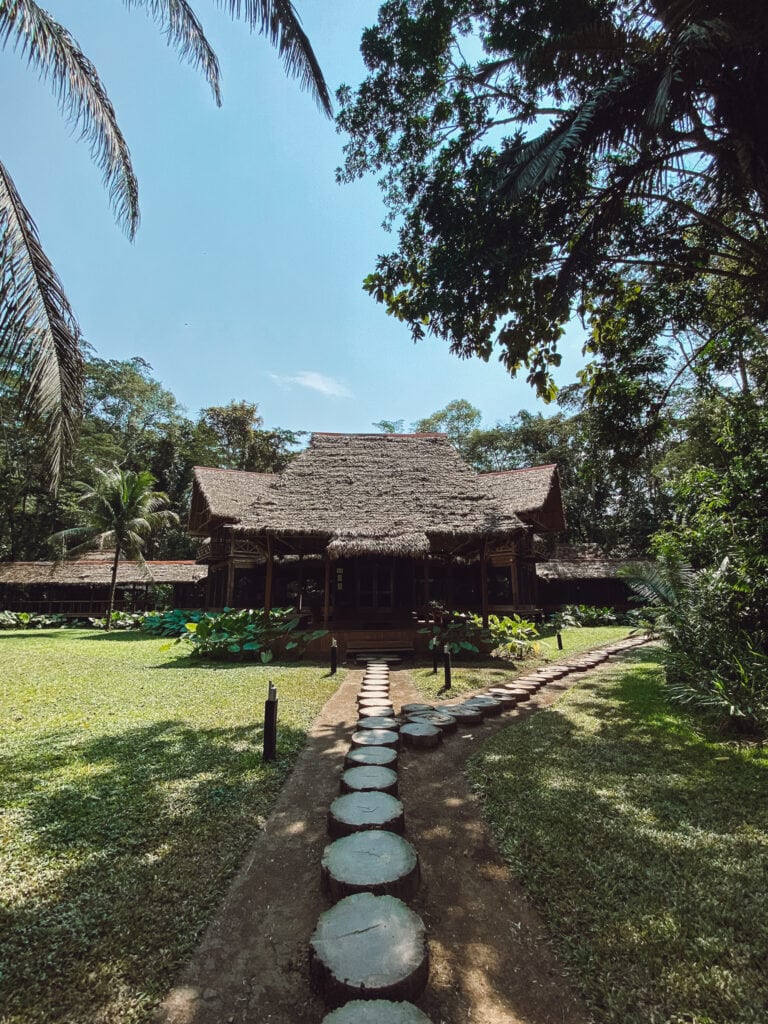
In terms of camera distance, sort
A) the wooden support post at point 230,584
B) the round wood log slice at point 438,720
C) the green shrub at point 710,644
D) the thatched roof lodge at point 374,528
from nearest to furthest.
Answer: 1. the round wood log slice at point 438,720
2. the green shrub at point 710,644
3. the thatched roof lodge at point 374,528
4. the wooden support post at point 230,584

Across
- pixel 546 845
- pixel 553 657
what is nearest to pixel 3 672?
pixel 546 845

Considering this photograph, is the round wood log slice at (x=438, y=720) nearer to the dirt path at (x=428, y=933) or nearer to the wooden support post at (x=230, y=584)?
the dirt path at (x=428, y=933)

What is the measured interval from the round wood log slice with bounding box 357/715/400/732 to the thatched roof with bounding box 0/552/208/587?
1967 centimetres

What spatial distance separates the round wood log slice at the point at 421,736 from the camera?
4.79 metres

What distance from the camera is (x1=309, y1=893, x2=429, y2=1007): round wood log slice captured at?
5.70 ft

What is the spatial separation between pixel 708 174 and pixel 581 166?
6.14 feet

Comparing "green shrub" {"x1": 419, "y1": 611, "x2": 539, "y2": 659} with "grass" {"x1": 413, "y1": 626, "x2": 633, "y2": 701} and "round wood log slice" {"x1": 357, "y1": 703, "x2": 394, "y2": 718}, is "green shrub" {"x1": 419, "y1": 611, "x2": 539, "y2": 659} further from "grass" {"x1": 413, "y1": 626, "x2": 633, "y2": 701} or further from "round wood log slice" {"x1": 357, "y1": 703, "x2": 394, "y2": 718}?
"round wood log slice" {"x1": 357, "y1": 703, "x2": 394, "y2": 718}

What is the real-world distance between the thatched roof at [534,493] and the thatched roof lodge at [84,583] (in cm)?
1519

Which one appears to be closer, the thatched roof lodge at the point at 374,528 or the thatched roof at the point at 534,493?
the thatched roof lodge at the point at 374,528

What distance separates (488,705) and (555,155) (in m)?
6.71

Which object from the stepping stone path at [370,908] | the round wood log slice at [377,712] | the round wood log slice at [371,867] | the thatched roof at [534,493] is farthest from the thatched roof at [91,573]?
the round wood log slice at [371,867]

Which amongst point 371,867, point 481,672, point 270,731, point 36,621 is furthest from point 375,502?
point 36,621

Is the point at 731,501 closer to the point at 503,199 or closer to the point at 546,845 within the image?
the point at 503,199

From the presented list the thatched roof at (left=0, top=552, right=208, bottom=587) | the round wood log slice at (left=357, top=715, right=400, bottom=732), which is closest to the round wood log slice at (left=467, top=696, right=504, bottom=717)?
the round wood log slice at (left=357, top=715, right=400, bottom=732)
